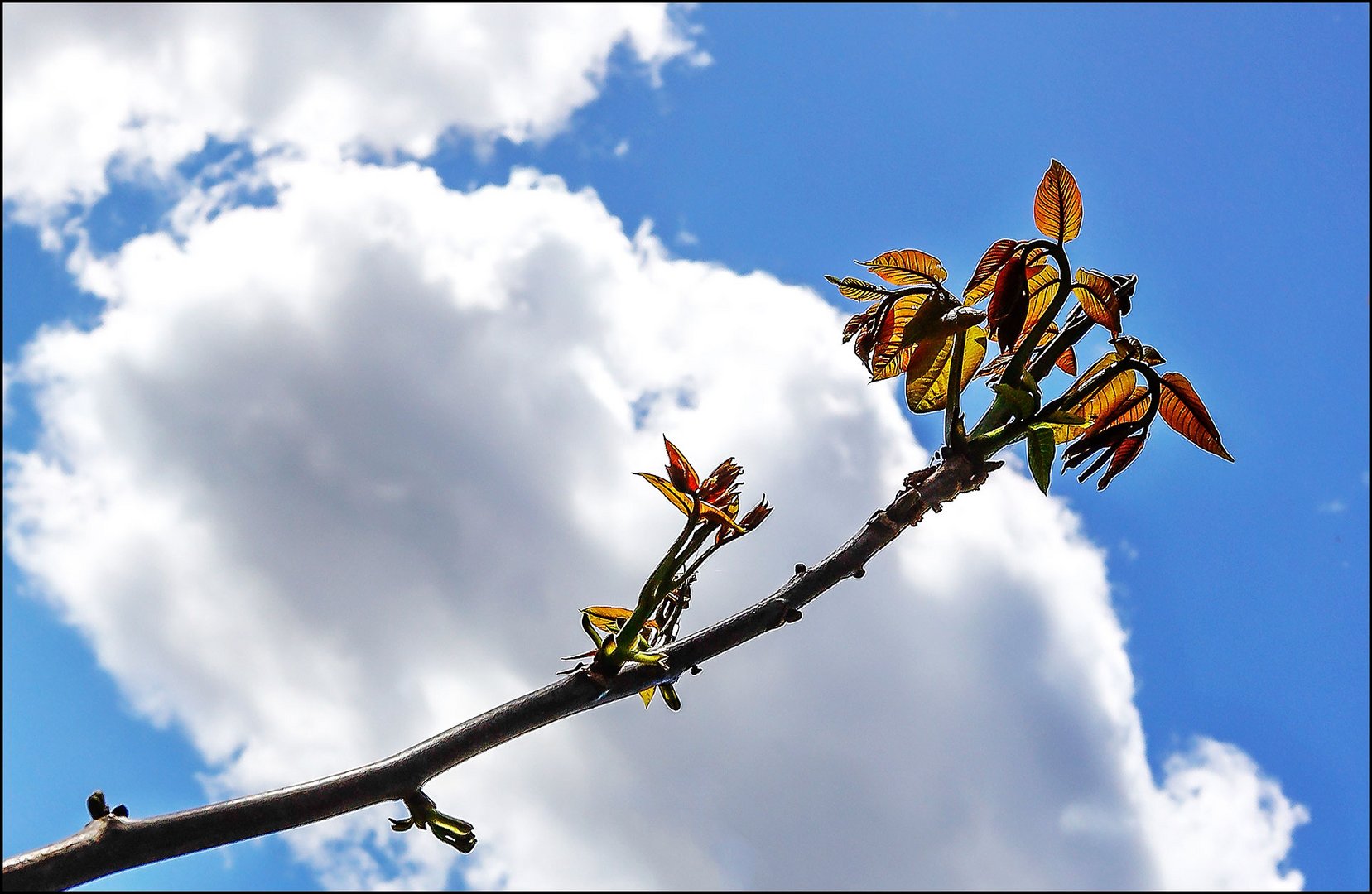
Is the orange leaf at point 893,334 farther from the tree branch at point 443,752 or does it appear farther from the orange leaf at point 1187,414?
the orange leaf at point 1187,414

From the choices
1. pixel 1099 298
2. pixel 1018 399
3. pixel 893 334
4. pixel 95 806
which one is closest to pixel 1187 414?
pixel 1099 298

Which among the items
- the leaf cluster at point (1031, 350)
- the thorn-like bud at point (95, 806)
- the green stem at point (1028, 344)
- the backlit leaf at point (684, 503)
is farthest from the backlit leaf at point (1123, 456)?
the thorn-like bud at point (95, 806)

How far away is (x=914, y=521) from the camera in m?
1.54

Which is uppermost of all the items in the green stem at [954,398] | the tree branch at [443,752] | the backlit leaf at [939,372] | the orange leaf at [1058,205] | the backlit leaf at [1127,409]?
the orange leaf at [1058,205]

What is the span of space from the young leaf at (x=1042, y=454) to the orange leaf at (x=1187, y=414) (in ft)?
1.17

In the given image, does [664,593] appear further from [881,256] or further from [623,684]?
[881,256]

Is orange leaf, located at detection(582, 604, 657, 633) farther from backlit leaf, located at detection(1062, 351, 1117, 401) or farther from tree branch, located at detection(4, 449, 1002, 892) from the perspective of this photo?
backlit leaf, located at detection(1062, 351, 1117, 401)

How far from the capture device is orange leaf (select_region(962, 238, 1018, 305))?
1.71 metres

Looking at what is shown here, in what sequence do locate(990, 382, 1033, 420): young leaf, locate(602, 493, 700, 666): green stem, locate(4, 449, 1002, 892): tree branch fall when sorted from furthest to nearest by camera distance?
locate(990, 382, 1033, 420): young leaf → locate(602, 493, 700, 666): green stem → locate(4, 449, 1002, 892): tree branch

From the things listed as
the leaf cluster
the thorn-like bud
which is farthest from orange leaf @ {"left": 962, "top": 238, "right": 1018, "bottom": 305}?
the thorn-like bud

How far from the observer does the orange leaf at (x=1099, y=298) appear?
1619 mm

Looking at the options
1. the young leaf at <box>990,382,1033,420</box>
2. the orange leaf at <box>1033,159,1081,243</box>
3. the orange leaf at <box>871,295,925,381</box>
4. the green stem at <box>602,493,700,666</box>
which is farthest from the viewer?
the orange leaf at <box>871,295,925,381</box>

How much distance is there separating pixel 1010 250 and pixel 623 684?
1027 mm

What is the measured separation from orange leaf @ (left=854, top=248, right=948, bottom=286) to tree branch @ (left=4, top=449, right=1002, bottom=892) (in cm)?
42
